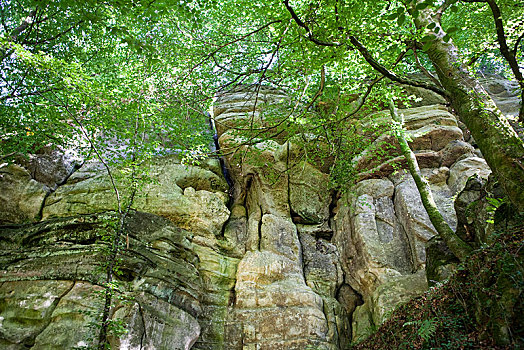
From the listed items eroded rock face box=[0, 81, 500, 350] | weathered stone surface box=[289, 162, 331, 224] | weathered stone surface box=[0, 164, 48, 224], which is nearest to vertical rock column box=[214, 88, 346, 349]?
eroded rock face box=[0, 81, 500, 350]

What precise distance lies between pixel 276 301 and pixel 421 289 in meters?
4.35

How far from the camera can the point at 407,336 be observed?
6.35m

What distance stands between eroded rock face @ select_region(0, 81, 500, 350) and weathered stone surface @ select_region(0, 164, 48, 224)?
0.14 feet

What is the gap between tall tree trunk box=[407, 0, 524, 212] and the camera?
4.77m

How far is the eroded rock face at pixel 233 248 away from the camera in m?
8.27

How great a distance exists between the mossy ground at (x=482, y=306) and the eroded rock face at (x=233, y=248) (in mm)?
2662

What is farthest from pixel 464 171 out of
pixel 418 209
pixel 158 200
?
pixel 158 200

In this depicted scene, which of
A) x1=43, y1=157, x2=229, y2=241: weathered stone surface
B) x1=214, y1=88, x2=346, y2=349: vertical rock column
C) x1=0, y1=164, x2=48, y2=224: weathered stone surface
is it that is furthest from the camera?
x1=43, y1=157, x2=229, y2=241: weathered stone surface

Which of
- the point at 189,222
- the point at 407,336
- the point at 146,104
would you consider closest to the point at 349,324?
the point at 407,336

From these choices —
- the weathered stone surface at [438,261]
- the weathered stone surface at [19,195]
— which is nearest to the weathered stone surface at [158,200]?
the weathered stone surface at [19,195]

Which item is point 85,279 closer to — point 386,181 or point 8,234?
point 8,234

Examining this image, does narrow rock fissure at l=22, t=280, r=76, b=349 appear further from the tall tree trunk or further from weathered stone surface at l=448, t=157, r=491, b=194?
weathered stone surface at l=448, t=157, r=491, b=194

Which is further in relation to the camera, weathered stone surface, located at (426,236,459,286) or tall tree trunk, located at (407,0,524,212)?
weathered stone surface, located at (426,236,459,286)

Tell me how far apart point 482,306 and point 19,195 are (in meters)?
14.2
